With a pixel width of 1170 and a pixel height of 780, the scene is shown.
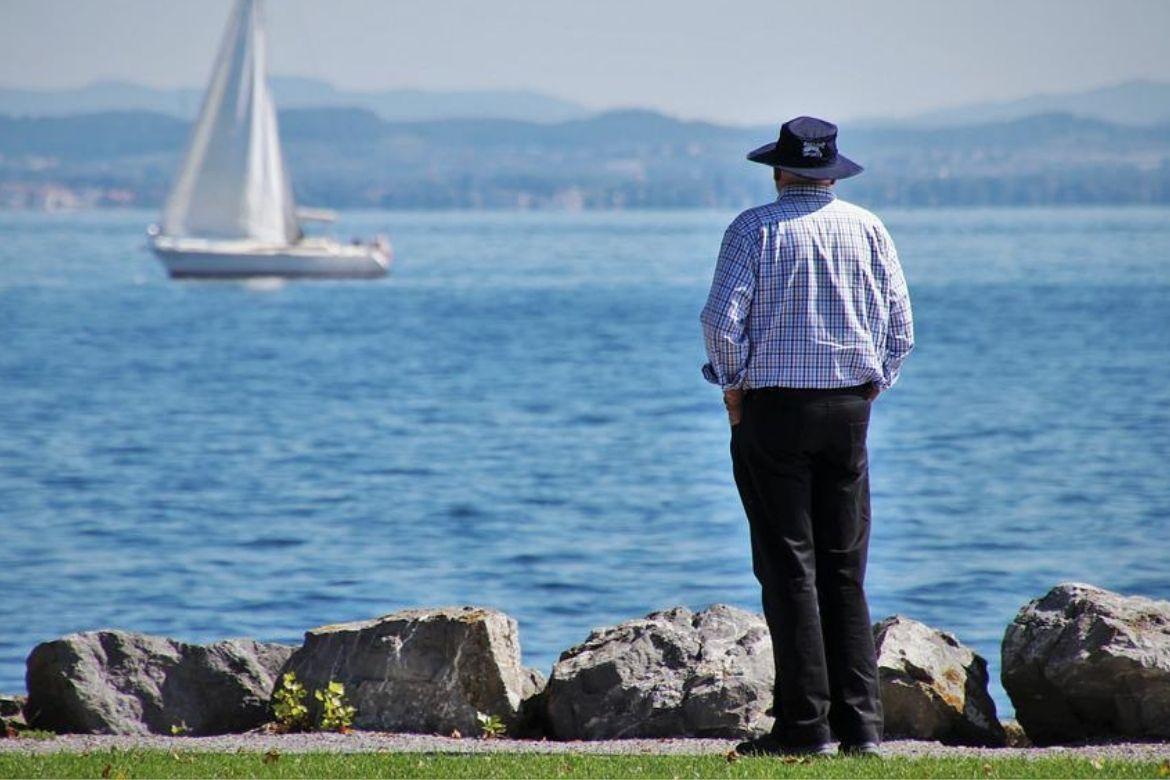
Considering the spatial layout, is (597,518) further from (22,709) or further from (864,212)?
(864,212)

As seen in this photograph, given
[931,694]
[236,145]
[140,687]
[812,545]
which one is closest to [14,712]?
[140,687]

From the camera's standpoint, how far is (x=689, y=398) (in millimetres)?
39625

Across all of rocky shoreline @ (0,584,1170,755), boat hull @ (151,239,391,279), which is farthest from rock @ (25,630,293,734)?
boat hull @ (151,239,391,279)

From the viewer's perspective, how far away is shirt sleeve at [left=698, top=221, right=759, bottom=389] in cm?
629

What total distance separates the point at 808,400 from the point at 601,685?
195 cm

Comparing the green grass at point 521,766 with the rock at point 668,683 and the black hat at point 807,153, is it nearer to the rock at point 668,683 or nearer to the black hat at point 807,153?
the rock at point 668,683

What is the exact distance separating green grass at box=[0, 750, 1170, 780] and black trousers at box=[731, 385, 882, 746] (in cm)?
22

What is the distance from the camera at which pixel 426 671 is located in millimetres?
7832

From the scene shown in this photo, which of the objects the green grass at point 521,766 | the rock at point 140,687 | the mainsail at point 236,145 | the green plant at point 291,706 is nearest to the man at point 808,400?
the green grass at point 521,766

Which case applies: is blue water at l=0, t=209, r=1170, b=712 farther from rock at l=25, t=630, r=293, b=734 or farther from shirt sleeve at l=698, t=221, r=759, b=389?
shirt sleeve at l=698, t=221, r=759, b=389

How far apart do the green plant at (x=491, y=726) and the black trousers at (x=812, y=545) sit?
1.63 metres

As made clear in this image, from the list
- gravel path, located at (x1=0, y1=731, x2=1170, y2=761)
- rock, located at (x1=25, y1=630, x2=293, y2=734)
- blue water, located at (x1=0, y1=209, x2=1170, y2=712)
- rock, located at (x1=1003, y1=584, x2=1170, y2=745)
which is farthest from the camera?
blue water, located at (x1=0, y1=209, x2=1170, y2=712)

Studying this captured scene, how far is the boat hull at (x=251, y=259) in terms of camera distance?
7506 centimetres

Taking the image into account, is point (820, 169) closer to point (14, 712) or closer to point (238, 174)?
point (14, 712)
